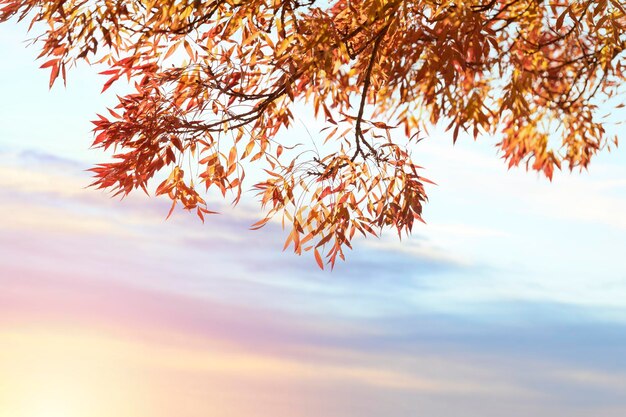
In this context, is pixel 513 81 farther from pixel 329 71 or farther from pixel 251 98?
pixel 251 98

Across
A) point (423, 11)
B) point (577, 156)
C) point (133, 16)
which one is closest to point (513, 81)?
point (423, 11)

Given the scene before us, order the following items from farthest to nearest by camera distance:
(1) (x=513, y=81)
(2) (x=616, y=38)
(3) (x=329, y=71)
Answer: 1. (2) (x=616, y=38)
2. (1) (x=513, y=81)
3. (3) (x=329, y=71)

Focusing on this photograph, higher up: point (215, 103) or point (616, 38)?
point (616, 38)

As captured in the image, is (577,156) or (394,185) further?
(577,156)

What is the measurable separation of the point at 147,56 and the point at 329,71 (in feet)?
5.91

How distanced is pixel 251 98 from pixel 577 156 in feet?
15.5

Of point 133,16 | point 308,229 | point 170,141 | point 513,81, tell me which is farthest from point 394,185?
point 133,16

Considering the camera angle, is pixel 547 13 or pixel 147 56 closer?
pixel 147 56

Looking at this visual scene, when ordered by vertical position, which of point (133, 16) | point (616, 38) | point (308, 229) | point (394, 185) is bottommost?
point (308, 229)

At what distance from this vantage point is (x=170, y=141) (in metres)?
7.30

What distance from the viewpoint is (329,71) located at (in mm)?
6879

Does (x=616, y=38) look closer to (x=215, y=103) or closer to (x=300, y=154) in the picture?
(x=300, y=154)

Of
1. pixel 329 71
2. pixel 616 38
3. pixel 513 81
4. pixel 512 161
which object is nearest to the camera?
pixel 329 71

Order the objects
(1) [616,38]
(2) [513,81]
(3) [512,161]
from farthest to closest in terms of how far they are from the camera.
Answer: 1. (3) [512,161]
2. (1) [616,38]
3. (2) [513,81]
